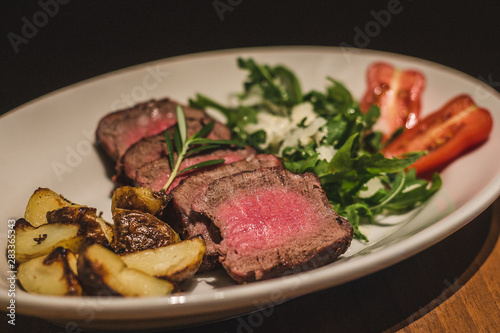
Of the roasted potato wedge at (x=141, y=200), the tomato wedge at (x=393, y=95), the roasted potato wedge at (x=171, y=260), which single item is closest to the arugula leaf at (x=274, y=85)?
the tomato wedge at (x=393, y=95)

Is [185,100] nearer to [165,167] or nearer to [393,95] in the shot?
[165,167]

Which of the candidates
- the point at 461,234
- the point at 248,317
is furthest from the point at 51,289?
the point at 461,234

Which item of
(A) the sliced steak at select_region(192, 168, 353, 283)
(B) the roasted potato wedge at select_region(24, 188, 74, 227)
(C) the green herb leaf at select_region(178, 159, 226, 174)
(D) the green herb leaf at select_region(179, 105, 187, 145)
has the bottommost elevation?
(A) the sliced steak at select_region(192, 168, 353, 283)

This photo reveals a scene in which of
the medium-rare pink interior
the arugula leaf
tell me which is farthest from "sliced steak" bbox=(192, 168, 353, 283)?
the arugula leaf

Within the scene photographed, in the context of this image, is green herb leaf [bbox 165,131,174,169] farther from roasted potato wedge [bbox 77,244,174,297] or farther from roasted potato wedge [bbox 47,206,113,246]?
roasted potato wedge [bbox 77,244,174,297]

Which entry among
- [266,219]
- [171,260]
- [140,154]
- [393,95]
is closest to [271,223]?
[266,219]

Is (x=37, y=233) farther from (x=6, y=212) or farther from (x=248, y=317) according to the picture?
(x=248, y=317)

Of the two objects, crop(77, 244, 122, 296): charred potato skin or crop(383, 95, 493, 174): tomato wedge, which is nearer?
crop(77, 244, 122, 296): charred potato skin
